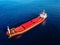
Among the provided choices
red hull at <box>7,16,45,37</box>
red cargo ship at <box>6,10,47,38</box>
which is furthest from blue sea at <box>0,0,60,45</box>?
red hull at <box>7,16,45,37</box>

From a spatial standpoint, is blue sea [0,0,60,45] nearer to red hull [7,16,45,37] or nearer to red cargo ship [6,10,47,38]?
red cargo ship [6,10,47,38]

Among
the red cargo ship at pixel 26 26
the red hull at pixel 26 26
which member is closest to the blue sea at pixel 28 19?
the red cargo ship at pixel 26 26

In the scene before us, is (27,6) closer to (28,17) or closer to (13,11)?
(13,11)

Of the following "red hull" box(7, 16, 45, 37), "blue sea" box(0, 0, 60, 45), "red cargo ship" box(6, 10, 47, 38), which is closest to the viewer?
"blue sea" box(0, 0, 60, 45)

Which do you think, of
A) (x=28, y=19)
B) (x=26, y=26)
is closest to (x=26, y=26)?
(x=26, y=26)

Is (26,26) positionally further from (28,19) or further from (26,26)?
(28,19)

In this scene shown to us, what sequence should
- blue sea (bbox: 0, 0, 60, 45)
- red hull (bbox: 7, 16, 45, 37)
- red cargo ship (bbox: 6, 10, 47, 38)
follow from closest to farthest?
blue sea (bbox: 0, 0, 60, 45) < red cargo ship (bbox: 6, 10, 47, 38) < red hull (bbox: 7, 16, 45, 37)

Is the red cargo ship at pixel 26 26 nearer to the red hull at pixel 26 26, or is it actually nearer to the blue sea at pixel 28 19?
the red hull at pixel 26 26
